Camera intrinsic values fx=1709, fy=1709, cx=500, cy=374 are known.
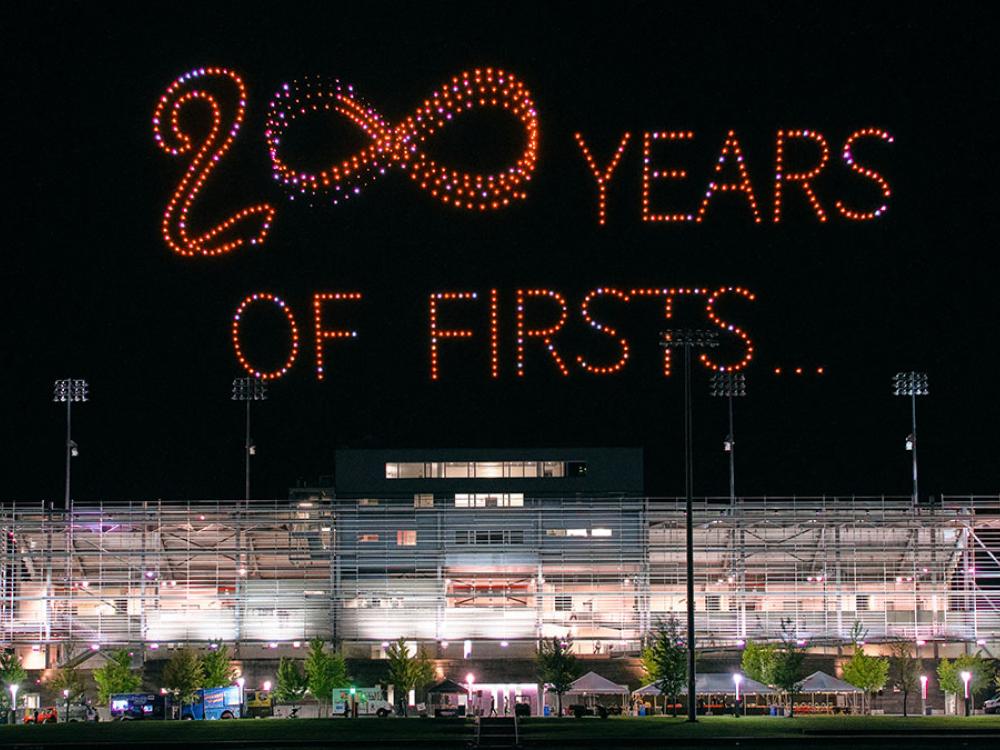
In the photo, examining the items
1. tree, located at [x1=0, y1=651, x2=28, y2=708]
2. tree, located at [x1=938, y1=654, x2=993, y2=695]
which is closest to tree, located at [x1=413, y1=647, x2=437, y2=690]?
tree, located at [x1=0, y1=651, x2=28, y2=708]

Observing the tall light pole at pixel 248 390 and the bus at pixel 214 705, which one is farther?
the tall light pole at pixel 248 390

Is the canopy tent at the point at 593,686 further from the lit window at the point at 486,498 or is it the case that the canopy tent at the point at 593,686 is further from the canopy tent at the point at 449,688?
the lit window at the point at 486,498

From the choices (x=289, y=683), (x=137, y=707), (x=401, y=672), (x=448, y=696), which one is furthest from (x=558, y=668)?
(x=137, y=707)

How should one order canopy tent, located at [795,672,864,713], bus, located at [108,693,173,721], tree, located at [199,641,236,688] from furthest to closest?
tree, located at [199,641,236,688], canopy tent, located at [795,672,864,713], bus, located at [108,693,173,721]

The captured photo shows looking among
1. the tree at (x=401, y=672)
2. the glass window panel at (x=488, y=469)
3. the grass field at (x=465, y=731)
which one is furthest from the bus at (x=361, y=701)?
the glass window panel at (x=488, y=469)

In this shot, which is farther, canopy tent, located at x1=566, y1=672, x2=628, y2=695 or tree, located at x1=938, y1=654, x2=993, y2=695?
tree, located at x1=938, y1=654, x2=993, y2=695

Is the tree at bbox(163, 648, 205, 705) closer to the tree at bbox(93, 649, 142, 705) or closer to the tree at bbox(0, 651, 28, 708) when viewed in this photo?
the tree at bbox(93, 649, 142, 705)

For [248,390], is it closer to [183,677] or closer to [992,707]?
[183,677]

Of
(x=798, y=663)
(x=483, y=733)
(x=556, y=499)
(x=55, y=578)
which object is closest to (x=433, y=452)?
(x=556, y=499)
